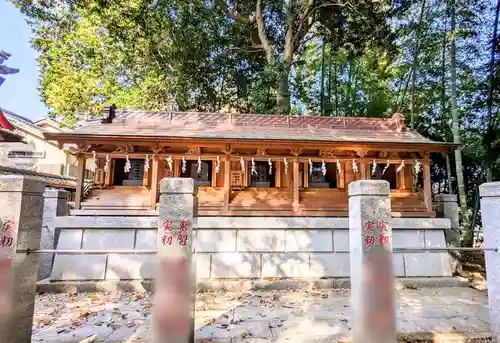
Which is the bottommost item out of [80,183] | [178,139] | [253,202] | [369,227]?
[369,227]

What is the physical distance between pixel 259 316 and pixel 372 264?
265 centimetres

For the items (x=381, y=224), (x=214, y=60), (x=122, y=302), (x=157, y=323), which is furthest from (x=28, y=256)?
(x=214, y=60)

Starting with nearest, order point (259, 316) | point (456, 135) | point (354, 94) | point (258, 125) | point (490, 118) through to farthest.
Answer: point (259, 316) < point (456, 135) < point (258, 125) < point (490, 118) < point (354, 94)

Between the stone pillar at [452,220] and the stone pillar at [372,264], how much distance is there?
6.43m

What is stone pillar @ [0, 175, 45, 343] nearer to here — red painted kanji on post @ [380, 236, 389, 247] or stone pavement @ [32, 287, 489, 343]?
stone pavement @ [32, 287, 489, 343]

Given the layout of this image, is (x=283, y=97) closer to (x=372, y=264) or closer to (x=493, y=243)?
(x=493, y=243)

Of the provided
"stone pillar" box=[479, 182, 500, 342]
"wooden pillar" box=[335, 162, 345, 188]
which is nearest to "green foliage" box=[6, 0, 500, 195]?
"wooden pillar" box=[335, 162, 345, 188]

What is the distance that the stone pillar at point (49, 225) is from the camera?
8.01 metres

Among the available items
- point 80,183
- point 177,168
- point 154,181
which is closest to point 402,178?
point 177,168

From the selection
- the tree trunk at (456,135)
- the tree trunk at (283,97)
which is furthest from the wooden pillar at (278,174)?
the tree trunk at (456,135)

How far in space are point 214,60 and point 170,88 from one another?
9.62 feet

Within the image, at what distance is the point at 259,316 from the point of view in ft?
17.6

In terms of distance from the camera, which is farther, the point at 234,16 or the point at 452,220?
the point at 234,16

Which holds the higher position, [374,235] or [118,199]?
[118,199]
